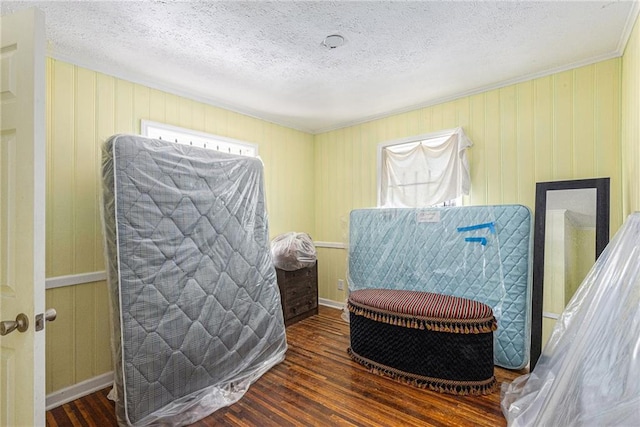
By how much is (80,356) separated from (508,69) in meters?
4.18

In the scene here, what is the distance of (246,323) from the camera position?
248cm

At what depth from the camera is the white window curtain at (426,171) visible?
3084 mm

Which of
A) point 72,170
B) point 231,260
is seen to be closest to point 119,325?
point 231,260

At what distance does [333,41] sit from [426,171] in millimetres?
1764

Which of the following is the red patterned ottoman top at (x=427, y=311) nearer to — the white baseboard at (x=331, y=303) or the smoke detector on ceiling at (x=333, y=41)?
the white baseboard at (x=331, y=303)

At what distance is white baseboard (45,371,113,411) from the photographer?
7.13 ft

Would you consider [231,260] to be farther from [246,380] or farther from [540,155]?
[540,155]

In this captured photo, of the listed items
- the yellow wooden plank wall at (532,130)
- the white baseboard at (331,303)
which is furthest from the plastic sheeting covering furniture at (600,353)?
the white baseboard at (331,303)

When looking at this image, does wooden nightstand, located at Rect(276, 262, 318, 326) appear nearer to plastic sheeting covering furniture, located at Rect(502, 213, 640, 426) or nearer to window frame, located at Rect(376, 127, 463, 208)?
window frame, located at Rect(376, 127, 463, 208)

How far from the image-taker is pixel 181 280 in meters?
2.11

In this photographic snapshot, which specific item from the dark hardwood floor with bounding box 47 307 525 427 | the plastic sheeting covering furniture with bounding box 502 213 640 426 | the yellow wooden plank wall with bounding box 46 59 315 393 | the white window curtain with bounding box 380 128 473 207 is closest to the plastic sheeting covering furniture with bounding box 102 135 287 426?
the dark hardwood floor with bounding box 47 307 525 427

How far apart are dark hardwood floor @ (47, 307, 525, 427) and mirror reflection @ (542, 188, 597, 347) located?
67 cm

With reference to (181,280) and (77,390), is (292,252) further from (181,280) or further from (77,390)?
(77,390)

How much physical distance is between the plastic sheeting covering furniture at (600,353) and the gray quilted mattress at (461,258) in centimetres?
75
